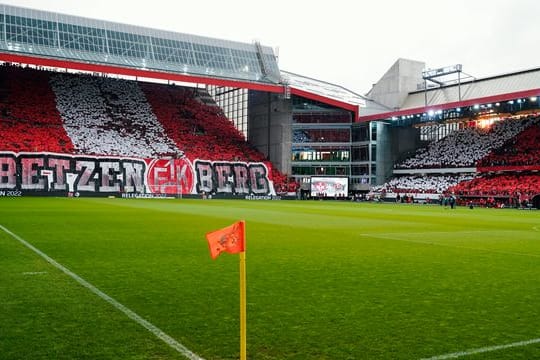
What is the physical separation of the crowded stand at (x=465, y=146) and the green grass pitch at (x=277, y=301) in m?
56.3

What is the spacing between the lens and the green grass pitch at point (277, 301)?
6000 millimetres

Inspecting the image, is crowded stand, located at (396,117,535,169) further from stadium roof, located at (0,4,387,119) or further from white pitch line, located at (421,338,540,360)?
white pitch line, located at (421,338,540,360)

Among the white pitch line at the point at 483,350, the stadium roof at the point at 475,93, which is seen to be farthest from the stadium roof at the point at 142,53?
the white pitch line at the point at 483,350

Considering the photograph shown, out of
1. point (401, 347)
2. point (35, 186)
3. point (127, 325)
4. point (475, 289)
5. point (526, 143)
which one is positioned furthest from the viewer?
point (526, 143)

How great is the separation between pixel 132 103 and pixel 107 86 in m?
5.30

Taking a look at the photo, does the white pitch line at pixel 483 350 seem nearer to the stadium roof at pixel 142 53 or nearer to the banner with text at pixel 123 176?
the banner with text at pixel 123 176

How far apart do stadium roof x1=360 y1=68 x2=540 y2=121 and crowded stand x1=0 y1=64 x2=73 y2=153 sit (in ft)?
133

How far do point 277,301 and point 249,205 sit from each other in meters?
40.5

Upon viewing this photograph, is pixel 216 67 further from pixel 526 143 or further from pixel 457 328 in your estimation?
pixel 457 328

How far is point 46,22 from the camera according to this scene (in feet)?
222

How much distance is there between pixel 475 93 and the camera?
71.0 m

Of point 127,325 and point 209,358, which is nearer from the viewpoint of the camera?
point 209,358

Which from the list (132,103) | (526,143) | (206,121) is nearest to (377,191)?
(526,143)

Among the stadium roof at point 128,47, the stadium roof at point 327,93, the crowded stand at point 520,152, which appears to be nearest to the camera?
the crowded stand at point 520,152
